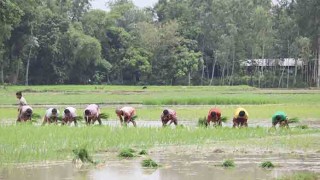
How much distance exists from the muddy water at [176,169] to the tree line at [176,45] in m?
54.6

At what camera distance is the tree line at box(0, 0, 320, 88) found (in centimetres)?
7231

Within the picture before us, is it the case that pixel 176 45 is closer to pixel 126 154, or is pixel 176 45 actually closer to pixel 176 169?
pixel 126 154

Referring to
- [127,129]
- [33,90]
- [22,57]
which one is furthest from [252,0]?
[127,129]

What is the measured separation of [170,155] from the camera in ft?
48.6

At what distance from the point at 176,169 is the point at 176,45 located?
227 ft

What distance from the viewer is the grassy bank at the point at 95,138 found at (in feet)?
47.4

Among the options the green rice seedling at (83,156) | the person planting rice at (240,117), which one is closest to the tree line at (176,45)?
the person planting rice at (240,117)

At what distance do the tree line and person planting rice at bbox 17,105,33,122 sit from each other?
44343 millimetres

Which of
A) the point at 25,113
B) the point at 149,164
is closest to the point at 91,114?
the point at 25,113

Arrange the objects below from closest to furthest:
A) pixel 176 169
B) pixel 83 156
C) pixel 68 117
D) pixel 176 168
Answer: pixel 176 169 < pixel 176 168 < pixel 83 156 < pixel 68 117

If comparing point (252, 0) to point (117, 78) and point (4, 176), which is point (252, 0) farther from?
point (4, 176)

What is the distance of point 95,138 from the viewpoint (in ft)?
57.2

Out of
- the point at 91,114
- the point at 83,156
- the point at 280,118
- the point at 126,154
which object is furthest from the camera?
the point at 91,114

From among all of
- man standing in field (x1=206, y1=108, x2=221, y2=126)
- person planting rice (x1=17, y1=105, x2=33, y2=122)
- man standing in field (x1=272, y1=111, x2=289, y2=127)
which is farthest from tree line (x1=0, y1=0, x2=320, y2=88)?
man standing in field (x1=272, y1=111, x2=289, y2=127)
